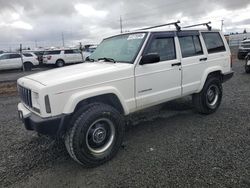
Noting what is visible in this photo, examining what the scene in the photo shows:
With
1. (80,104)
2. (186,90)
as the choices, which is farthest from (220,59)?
(80,104)

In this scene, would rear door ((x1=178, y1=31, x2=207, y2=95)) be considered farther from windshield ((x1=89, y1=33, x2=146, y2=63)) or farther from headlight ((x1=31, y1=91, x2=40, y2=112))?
headlight ((x1=31, y1=91, x2=40, y2=112))

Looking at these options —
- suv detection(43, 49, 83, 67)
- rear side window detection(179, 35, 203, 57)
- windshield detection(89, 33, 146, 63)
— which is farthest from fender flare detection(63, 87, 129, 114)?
suv detection(43, 49, 83, 67)

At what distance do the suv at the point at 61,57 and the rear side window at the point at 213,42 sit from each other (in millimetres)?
18099

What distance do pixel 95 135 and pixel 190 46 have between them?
285 centimetres

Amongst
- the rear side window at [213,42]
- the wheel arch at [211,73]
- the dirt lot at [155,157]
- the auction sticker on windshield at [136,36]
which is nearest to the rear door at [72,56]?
the dirt lot at [155,157]

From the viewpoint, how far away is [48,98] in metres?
2.93

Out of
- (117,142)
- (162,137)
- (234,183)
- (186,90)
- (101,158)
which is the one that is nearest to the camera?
(234,183)

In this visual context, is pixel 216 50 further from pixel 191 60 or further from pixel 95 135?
pixel 95 135

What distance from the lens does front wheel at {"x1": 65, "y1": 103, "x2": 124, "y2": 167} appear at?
10.2 ft

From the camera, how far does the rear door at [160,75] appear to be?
389 cm

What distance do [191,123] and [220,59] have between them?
176 cm

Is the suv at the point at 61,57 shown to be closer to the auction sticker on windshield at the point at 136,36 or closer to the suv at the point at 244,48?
the suv at the point at 244,48

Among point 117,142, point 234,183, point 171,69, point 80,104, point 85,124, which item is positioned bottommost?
point 234,183

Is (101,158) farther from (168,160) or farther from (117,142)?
(168,160)
